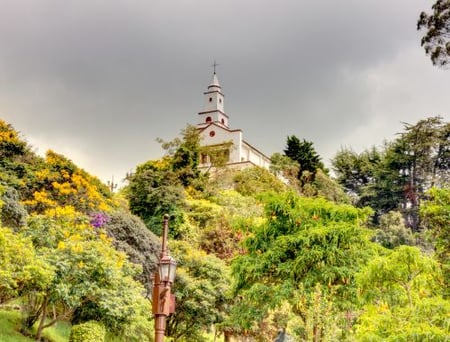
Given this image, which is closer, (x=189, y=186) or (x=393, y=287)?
(x=393, y=287)

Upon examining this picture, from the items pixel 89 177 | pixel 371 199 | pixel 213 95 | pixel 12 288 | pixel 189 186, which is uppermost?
pixel 213 95

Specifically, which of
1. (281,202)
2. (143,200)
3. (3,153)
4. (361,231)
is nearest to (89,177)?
(3,153)

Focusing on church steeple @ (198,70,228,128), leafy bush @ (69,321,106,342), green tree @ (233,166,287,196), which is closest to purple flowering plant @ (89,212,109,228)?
leafy bush @ (69,321,106,342)

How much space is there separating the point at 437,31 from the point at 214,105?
43724 millimetres

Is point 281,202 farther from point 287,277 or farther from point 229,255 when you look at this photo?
point 229,255

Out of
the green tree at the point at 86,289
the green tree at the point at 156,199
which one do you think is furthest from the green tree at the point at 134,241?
the green tree at the point at 156,199

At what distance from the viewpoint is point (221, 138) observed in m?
50.0

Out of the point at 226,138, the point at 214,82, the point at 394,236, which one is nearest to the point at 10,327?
the point at 394,236

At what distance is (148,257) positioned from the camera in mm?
21891

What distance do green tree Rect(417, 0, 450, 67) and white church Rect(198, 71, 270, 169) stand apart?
60.4ft

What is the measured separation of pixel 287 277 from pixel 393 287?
21.2 feet

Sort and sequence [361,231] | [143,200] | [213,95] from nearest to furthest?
[361,231] → [143,200] → [213,95]

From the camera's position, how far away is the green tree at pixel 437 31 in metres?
22.9

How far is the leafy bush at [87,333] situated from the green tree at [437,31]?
55.3ft
